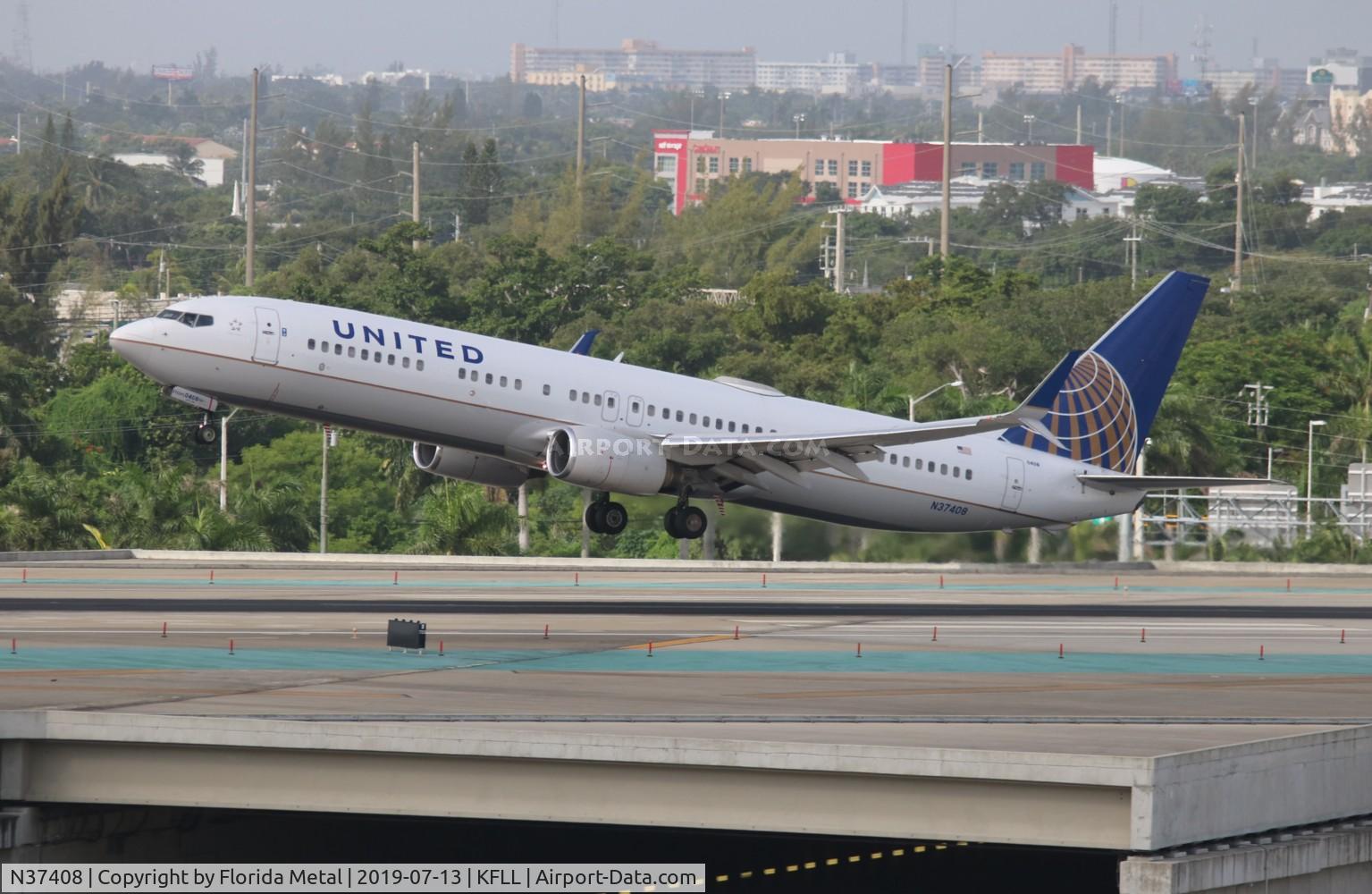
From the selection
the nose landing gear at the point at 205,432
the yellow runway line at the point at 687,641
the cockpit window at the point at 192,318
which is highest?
the cockpit window at the point at 192,318

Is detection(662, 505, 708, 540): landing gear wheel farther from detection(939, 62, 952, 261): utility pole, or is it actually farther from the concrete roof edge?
detection(939, 62, 952, 261): utility pole

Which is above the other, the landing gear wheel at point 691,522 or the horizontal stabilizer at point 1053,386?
the horizontal stabilizer at point 1053,386

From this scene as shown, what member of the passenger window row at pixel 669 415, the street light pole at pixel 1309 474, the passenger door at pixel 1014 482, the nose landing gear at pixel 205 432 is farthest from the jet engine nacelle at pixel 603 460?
the street light pole at pixel 1309 474

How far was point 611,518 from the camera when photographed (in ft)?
173

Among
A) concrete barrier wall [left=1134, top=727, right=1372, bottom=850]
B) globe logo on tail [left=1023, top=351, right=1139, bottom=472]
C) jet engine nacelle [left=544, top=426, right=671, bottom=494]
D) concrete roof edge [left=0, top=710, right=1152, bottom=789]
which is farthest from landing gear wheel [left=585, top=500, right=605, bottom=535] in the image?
concrete barrier wall [left=1134, top=727, right=1372, bottom=850]

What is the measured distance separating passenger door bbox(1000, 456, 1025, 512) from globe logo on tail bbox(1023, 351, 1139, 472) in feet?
3.33

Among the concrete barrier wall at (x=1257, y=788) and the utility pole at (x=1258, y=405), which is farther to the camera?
the utility pole at (x=1258, y=405)

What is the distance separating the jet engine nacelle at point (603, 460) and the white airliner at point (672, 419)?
0.16ft

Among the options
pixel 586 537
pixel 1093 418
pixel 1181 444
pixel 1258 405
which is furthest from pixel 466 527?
pixel 1258 405

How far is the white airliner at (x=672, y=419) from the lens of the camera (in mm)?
47312

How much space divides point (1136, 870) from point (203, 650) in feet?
69.6

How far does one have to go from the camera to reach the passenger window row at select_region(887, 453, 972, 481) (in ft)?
179

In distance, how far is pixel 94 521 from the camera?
7988cm

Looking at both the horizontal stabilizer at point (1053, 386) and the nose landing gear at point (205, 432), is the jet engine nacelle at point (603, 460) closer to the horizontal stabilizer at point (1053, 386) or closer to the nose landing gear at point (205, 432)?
the nose landing gear at point (205, 432)
